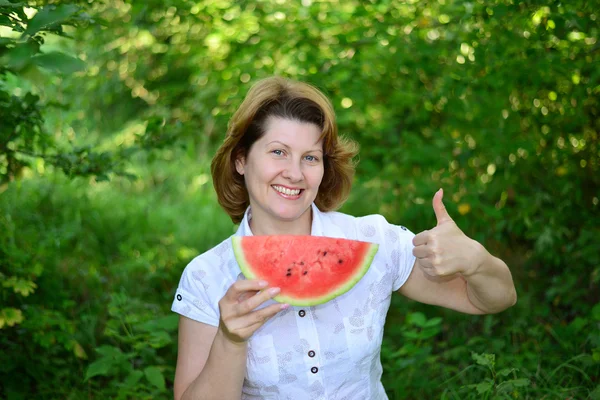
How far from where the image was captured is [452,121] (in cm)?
443

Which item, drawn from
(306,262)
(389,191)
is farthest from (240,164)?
(389,191)

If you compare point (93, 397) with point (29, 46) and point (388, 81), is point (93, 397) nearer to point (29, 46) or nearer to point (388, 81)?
point (29, 46)

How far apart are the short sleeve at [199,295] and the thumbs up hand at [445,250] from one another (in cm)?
70

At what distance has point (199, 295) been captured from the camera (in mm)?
2301

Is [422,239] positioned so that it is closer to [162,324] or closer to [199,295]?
[199,295]

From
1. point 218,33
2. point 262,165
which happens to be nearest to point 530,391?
point 262,165

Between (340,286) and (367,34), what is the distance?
2632 millimetres

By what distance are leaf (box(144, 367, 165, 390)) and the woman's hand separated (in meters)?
1.24

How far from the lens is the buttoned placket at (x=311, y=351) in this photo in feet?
7.35

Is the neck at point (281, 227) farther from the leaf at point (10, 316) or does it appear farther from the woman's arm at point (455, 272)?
the leaf at point (10, 316)

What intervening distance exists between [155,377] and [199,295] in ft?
3.09

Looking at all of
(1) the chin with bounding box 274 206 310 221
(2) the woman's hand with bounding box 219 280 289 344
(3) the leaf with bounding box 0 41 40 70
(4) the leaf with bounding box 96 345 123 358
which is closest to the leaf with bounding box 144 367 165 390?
(4) the leaf with bounding box 96 345 123 358

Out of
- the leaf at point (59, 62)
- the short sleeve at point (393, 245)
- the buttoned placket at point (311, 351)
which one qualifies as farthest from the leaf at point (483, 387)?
the leaf at point (59, 62)

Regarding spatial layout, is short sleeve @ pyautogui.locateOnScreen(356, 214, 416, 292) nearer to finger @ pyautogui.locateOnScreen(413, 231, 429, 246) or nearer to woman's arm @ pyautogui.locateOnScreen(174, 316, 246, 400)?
finger @ pyautogui.locateOnScreen(413, 231, 429, 246)
